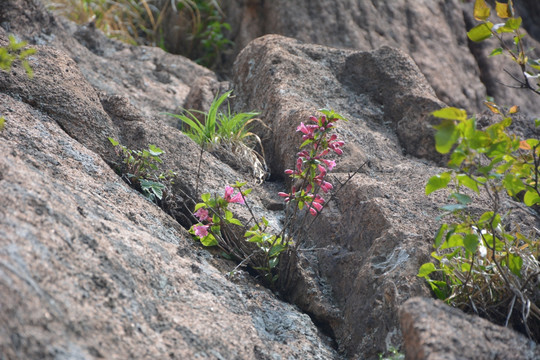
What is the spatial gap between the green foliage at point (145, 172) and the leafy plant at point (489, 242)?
4.38 ft

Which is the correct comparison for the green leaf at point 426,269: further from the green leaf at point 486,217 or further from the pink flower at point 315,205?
the pink flower at point 315,205

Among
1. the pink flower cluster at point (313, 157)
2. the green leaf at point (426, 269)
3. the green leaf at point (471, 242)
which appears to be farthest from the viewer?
the pink flower cluster at point (313, 157)

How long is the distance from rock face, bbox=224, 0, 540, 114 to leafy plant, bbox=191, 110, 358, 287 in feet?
11.7

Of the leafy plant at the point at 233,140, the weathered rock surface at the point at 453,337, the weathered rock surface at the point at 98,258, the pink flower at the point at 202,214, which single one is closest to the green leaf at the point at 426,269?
the weathered rock surface at the point at 453,337

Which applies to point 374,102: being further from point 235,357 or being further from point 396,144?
point 235,357

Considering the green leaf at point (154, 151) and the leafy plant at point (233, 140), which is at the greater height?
the green leaf at point (154, 151)

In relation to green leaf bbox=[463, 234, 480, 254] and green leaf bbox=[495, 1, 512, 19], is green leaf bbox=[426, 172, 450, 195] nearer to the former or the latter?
green leaf bbox=[463, 234, 480, 254]

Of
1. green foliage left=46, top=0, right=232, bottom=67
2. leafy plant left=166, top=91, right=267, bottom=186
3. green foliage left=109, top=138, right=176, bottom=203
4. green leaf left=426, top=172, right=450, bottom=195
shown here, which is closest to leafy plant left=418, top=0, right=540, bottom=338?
green leaf left=426, top=172, right=450, bottom=195

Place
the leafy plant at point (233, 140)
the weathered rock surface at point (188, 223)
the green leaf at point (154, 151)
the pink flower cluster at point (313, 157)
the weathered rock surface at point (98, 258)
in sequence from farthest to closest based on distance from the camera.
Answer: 1. the leafy plant at point (233, 140)
2. the green leaf at point (154, 151)
3. the pink flower cluster at point (313, 157)
4. the weathered rock surface at point (188, 223)
5. the weathered rock surface at point (98, 258)

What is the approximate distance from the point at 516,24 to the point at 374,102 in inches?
74.6

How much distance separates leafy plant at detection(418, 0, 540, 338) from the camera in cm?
190

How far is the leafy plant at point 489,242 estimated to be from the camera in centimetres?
190

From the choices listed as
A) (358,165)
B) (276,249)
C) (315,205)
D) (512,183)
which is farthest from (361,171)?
(512,183)

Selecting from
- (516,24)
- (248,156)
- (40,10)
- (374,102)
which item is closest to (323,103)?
(374,102)
